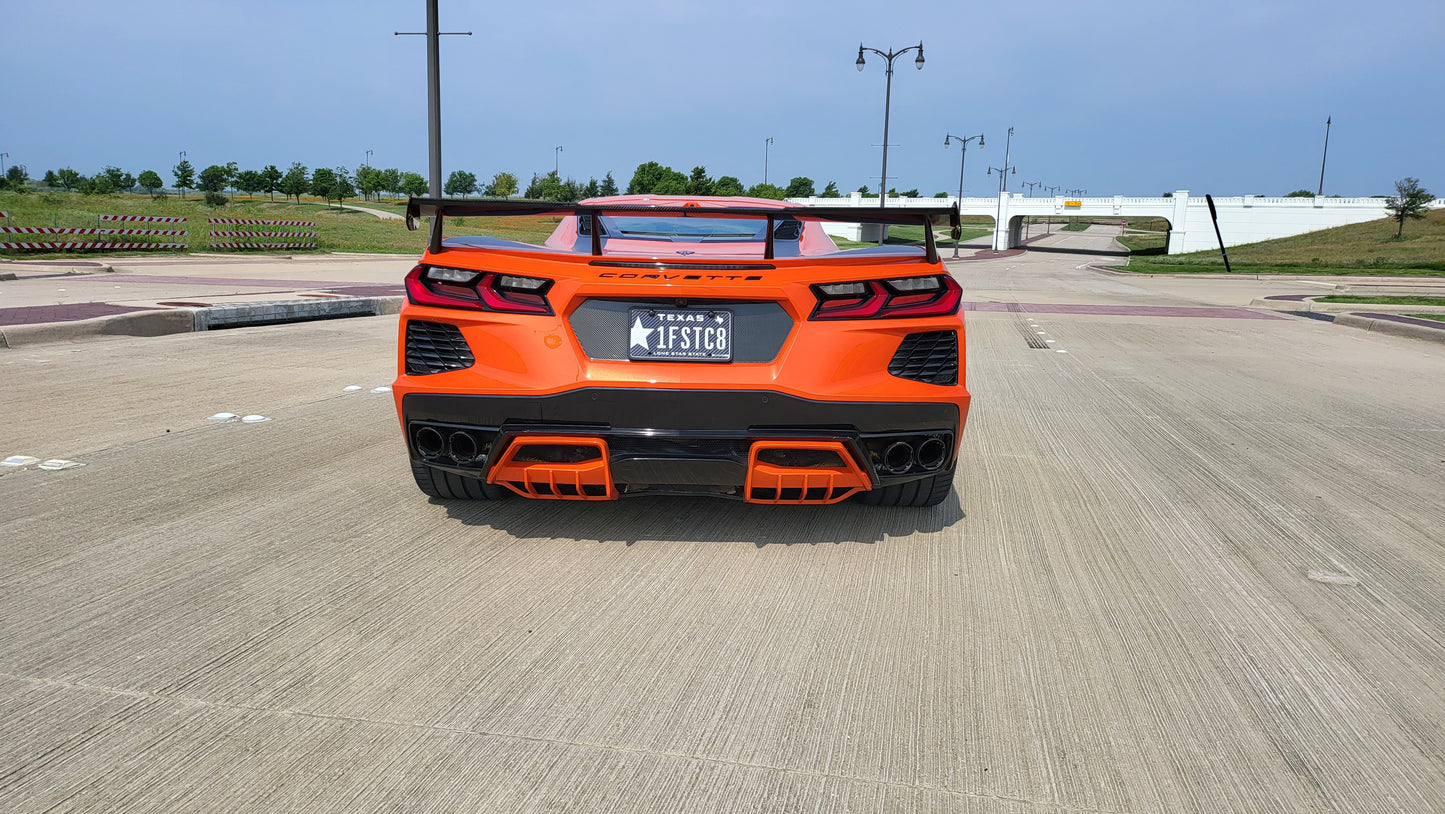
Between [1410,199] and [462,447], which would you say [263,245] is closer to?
[462,447]

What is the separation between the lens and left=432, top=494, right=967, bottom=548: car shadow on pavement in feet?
13.7

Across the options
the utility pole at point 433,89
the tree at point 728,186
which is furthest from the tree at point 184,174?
the utility pole at point 433,89

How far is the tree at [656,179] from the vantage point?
101250 millimetres

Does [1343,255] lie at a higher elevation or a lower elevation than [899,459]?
higher

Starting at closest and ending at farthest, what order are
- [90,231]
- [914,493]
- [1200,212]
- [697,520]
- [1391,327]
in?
1. [914,493]
2. [697,520]
3. [1391,327]
4. [90,231]
5. [1200,212]

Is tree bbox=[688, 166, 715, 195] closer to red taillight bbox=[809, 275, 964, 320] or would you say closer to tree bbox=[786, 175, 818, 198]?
tree bbox=[786, 175, 818, 198]

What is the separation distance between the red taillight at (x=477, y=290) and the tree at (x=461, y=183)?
6264 inches

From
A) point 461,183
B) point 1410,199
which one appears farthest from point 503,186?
point 1410,199

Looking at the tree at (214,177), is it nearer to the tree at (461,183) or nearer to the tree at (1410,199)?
the tree at (461,183)

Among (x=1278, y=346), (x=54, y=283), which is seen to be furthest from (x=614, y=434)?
(x=54, y=283)

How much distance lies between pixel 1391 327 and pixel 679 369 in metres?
14.8

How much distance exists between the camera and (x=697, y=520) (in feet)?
14.4

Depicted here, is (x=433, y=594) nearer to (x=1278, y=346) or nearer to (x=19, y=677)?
(x=19, y=677)

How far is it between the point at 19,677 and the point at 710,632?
1.91 m
